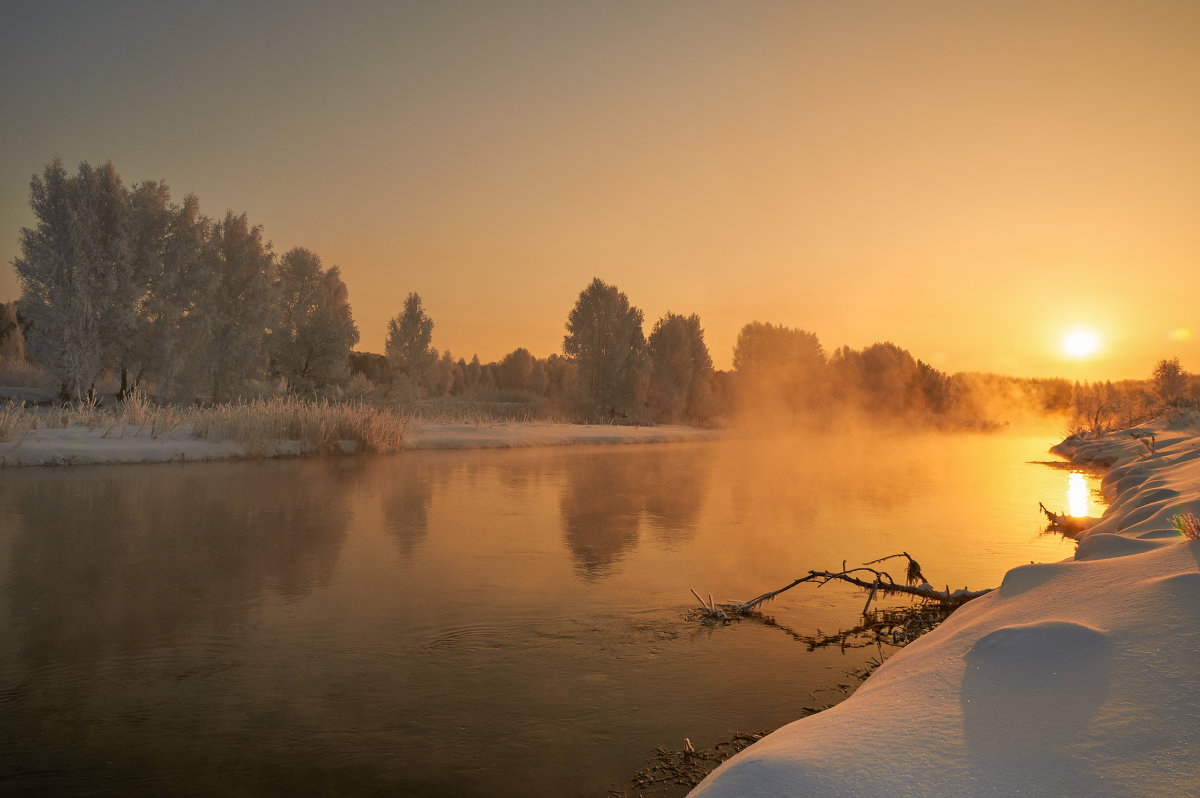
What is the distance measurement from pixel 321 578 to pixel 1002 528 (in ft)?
26.7

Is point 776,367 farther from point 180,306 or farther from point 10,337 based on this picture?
point 10,337

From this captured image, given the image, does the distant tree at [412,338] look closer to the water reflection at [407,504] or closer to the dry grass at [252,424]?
the dry grass at [252,424]

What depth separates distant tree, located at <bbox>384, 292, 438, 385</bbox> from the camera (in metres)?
37.5

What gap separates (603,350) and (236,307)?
22312 mm

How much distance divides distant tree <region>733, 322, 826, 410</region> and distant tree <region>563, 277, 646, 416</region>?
56.3 ft

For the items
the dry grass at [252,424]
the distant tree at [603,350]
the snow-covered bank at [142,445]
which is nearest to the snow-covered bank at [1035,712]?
the snow-covered bank at [142,445]

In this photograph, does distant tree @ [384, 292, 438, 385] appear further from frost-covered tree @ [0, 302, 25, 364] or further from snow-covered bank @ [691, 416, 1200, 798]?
snow-covered bank @ [691, 416, 1200, 798]

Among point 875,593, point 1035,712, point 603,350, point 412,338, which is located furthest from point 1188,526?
point 603,350

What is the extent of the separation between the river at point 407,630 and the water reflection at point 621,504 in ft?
0.27

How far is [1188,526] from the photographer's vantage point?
3775 millimetres

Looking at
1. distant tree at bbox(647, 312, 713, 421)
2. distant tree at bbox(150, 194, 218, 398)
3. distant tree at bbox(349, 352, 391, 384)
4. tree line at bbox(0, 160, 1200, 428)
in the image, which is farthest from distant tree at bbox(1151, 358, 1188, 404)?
distant tree at bbox(349, 352, 391, 384)

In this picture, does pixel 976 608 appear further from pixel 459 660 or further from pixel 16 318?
pixel 16 318

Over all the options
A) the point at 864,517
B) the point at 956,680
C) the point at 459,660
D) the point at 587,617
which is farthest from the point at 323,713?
the point at 864,517

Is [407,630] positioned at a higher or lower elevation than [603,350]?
lower
